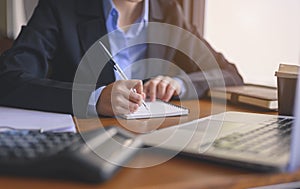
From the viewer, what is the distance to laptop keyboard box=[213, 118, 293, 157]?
557 mm

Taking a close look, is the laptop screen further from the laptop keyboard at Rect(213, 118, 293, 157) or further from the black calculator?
the black calculator

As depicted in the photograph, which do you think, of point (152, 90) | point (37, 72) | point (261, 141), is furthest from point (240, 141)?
point (37, 72)

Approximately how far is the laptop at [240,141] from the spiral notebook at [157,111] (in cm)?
15

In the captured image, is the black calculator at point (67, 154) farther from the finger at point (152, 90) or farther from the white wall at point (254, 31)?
the white wall at point (254, 31)

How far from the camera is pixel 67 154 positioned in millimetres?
481

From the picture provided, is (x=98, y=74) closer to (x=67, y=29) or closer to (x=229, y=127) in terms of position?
(x=67, y=29)

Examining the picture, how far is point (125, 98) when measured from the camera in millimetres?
902

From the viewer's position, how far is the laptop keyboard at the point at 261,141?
56 centimetres

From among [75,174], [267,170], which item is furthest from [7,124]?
[267,170]

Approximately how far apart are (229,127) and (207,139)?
0.10m

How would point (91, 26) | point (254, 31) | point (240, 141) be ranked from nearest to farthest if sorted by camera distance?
point (240, 141) < point (91, 26) < point (254, 31)

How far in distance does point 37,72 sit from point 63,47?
16 cm

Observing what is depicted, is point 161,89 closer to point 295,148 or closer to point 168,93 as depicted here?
point 168,93

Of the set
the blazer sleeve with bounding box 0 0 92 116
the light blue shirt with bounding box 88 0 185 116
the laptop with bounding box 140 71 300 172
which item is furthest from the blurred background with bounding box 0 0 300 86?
the laptop with bounding box 140 71 300 172
